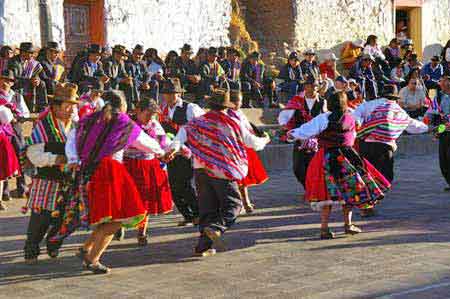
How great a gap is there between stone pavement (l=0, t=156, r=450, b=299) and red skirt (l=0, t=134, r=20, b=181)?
72cm

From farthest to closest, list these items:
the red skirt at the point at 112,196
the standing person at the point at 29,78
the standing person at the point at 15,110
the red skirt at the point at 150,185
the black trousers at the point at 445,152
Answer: the standing person at the point at 29,78, the black trousers at the point at 445,152, the standing person at the point at 15,110, the red skirt at the point at 150,185, the red skirt at the point at 112,196

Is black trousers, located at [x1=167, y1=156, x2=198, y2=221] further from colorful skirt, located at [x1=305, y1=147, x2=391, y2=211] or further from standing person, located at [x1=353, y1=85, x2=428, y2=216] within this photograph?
standing person, located at [x1=353, y1=85, x2=428, y2=216]

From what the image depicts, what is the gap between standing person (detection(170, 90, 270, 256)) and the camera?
8.83m

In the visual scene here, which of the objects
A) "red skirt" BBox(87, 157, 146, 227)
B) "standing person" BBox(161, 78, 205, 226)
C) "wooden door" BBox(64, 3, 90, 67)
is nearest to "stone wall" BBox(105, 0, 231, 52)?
"wooden door" BBox(64, 3, 90, 67)

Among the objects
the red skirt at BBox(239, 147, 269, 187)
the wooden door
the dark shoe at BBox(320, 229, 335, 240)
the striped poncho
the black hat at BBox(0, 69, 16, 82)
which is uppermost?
the wooden door

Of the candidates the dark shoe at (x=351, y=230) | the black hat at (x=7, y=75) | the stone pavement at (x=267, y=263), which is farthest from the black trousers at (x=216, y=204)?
the black hat at (x=7, y=75)

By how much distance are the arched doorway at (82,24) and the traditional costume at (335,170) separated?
9335 mm

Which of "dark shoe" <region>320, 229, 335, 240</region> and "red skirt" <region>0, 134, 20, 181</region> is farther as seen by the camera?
"red skirt" <region>0, 134, 20, 181</region>

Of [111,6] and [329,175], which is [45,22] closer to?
[111,6]

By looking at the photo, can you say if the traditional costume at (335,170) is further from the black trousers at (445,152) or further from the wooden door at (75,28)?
the wooden door at (75,28)

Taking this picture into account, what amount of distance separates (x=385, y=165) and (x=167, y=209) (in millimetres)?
3308

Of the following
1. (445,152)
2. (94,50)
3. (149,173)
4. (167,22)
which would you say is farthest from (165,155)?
(167,22)

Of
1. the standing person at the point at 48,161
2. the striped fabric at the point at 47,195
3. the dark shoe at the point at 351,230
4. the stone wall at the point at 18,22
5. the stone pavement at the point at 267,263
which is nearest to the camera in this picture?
the stone pavement at the point at 267,263

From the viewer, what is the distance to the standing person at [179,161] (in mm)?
10492
